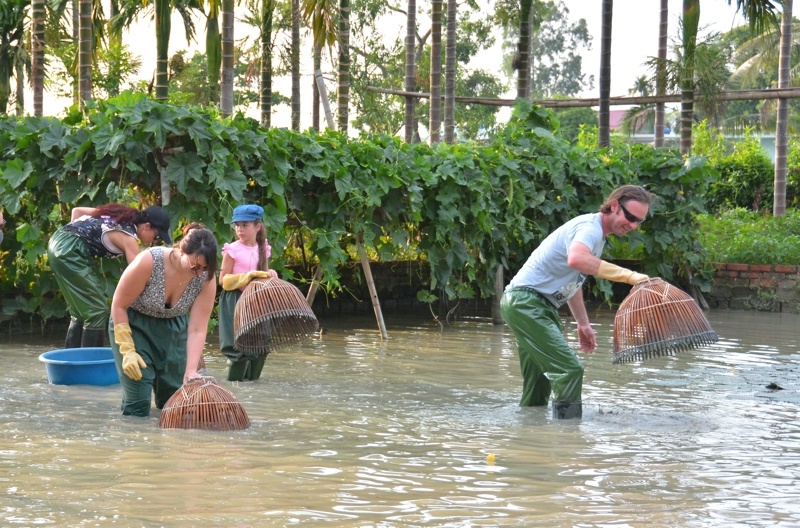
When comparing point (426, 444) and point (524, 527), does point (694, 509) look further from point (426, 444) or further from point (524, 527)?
point (426, 444)

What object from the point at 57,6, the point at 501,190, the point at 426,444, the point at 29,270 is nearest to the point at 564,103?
the point at 501,190

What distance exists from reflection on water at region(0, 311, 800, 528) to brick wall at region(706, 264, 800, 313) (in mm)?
6597

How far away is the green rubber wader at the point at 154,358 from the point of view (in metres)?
6.66

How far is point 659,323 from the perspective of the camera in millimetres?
7043

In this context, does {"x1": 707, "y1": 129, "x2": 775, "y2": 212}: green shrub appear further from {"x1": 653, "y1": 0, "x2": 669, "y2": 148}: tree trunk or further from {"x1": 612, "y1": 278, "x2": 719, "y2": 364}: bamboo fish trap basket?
{"x1": 612, "y1": 278, "x2": 719, "y2": 364}: bamboo fish trap basket

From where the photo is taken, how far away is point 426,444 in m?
6.77

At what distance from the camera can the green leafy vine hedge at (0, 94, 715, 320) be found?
1042 centimetres

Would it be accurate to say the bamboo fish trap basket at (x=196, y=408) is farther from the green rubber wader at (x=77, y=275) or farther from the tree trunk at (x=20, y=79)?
the tree trunk at (x=20, y=79)

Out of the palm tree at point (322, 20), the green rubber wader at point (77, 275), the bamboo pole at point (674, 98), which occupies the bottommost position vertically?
the green rubber wader at point (77, 275)

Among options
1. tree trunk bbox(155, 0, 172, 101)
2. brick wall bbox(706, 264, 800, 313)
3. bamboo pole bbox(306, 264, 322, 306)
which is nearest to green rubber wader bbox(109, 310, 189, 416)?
bamboo pole bbox(306, 264, 322, 306)

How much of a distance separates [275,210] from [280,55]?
31.7 ft

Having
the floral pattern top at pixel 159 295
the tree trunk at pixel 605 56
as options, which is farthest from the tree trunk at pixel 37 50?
the floral pattern top at pixel 159 295

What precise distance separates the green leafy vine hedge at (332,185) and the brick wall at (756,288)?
157cm

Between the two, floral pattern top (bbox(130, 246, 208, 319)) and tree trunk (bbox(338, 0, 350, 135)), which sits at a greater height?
tree trunk (bbox(338, 0, 350, 135))
